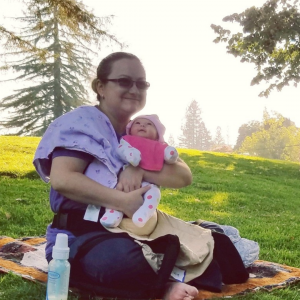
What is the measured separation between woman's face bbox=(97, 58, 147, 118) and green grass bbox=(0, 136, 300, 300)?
1223 millimetres

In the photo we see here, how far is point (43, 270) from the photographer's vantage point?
9.80 feet

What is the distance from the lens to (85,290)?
2.48m

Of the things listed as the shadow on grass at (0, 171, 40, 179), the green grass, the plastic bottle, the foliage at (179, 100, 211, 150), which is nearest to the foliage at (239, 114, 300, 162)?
the foliage at (179, 100, 211, 150)

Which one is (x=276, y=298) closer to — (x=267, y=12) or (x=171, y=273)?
(x=171, y=273)

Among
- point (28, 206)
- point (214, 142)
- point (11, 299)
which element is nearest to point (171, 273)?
point (11, 299)

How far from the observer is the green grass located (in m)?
4.09

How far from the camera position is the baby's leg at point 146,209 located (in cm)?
247

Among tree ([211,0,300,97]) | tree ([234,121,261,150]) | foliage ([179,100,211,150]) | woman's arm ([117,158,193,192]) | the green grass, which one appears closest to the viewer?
woman's arm ([117,158,193,192])

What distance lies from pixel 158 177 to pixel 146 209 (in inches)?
11.6

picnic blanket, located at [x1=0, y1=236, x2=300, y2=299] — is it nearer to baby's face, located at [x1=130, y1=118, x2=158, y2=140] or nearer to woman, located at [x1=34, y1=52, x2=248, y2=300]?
woman, located at [x1=34, y1=52, x2=248, y2=300]

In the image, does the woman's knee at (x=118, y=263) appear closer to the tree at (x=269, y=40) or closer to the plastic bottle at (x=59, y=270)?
the plastic bottle at (x=59, y=270)

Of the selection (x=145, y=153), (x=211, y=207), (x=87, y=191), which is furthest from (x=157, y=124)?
(x=211, y=207)

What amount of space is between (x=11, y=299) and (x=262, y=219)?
195 inches

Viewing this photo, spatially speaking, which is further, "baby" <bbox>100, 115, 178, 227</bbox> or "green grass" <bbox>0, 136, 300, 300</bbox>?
"green grass" <bbox>0, 136, 300, 300</bbox>
